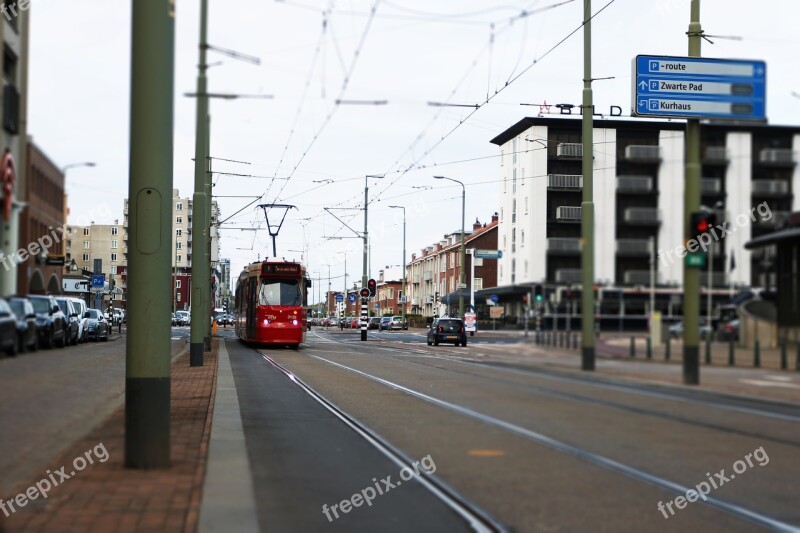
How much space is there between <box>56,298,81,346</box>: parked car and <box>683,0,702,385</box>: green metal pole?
7.14 metres

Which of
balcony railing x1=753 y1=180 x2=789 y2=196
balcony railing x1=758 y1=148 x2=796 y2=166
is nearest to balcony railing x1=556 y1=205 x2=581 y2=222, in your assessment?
balcony railing x1=753 y1=180 x2=789 y2=196

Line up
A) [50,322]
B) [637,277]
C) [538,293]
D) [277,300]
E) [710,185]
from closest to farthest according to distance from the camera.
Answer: [50,322], [538,293], [637,277], [710,185], [277,300]

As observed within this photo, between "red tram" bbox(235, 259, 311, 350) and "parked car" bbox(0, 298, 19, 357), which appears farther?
"red tram" bbox(235, 259, 311, 350)

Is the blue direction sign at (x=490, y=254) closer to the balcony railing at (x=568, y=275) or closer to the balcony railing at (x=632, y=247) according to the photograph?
the balcony railing at (x=568, y=275)

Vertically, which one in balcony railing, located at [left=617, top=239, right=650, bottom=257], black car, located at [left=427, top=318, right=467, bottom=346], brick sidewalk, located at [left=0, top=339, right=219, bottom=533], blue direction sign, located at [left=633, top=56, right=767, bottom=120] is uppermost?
blue direction sign, located at [left=633, top=56, right=767, bottom=120]

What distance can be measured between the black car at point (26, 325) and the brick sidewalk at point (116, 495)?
169 cm

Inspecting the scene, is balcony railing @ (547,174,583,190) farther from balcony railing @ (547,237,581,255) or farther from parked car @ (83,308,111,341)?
parked car @ (83,308,111,341)

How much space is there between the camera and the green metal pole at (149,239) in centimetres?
818

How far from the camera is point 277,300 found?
37719 millimetres

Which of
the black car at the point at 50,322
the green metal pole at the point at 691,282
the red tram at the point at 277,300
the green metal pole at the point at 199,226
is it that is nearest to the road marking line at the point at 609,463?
the green metal pole at the point at 691,282

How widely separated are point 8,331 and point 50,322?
41cm

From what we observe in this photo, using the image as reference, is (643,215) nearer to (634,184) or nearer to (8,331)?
(634,184)

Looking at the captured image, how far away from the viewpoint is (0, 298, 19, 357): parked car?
4352 mm

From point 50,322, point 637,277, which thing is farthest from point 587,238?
point 50,322
